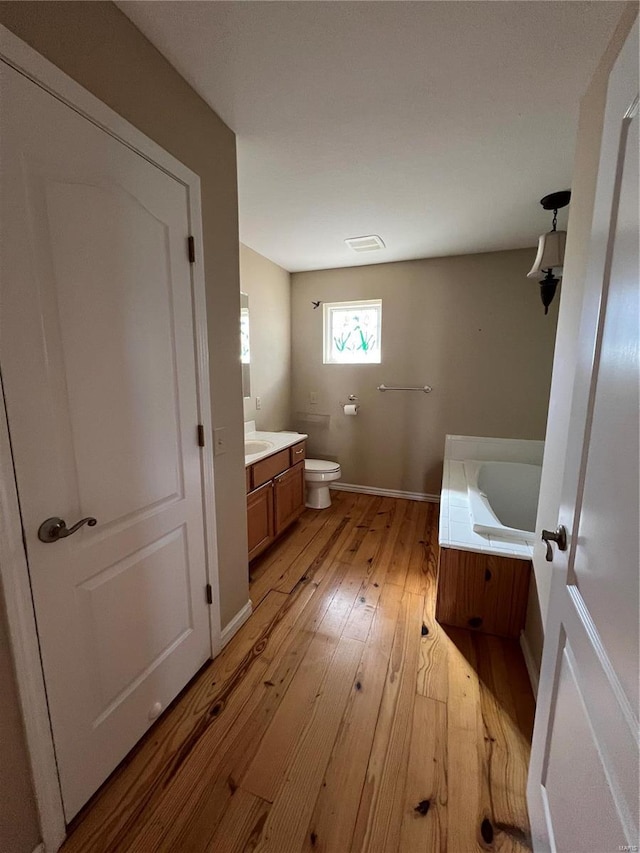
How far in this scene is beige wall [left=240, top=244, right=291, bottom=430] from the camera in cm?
305

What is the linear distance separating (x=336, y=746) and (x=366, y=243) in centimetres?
314

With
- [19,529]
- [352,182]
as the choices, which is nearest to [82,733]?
[19,529]

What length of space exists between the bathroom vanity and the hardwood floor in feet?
1.57

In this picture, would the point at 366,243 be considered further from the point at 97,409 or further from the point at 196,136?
the point at 97,409

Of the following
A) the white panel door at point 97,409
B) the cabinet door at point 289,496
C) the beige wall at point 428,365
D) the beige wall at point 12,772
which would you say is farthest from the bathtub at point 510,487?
the beige wall at point 12,772

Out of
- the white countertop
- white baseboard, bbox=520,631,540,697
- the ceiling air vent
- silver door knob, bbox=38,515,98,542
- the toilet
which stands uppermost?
the ceiling air vent

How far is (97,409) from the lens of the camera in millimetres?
1013

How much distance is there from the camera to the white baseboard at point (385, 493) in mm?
3547

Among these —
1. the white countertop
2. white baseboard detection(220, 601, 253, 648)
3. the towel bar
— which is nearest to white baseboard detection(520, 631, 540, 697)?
white baseboard detection(220, 601, 253, 648)

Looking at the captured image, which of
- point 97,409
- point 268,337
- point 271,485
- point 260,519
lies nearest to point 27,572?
point 97,409

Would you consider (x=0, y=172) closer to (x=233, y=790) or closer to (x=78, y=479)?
(x=78, y=479)

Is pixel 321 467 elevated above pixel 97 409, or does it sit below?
below

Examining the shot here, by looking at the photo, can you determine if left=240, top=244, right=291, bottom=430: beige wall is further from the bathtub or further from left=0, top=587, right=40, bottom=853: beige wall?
left=0, top=587, right=40, bottom=853: beige wall

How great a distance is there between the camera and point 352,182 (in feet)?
Answer: 6.31
